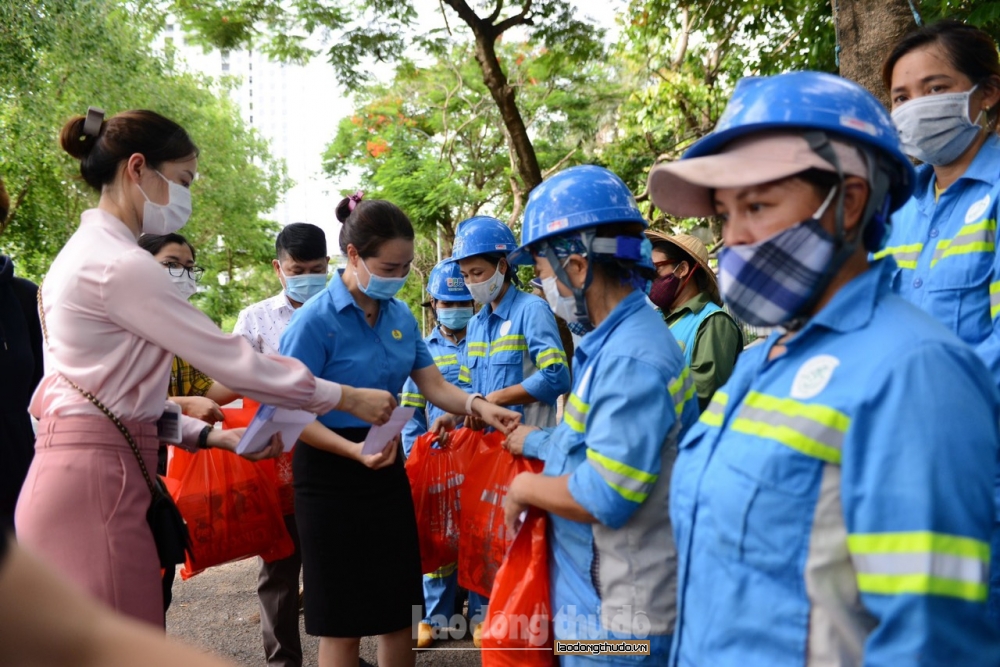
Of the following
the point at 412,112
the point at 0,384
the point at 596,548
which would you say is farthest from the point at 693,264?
the point at 412,112

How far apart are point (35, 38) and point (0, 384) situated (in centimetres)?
1466

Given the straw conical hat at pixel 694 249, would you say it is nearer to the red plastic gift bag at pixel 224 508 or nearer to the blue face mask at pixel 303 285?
the blue face mask at pixel 303 285

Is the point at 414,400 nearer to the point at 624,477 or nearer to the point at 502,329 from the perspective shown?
the point at 502,329

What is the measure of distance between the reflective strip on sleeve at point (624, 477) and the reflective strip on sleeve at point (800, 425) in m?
0.59

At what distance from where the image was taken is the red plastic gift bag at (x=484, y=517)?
128 inches

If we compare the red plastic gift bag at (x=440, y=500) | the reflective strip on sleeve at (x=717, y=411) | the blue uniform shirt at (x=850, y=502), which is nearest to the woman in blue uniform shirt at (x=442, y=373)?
the red plastic gift bag at (x=440, y=500)

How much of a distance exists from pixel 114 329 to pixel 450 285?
380cm

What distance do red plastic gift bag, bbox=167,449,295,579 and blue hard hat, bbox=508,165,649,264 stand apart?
2.22m

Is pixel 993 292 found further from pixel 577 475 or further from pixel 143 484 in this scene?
pixel 143 484

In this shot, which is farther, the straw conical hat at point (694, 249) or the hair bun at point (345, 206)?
the straw conical hat at point (694, 249)

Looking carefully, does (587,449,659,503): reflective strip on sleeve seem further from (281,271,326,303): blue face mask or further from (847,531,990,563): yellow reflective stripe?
(281,271,326,303): blue face mask

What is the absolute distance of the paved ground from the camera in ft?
15.3

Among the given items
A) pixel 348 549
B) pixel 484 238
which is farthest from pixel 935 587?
pixel 484 238

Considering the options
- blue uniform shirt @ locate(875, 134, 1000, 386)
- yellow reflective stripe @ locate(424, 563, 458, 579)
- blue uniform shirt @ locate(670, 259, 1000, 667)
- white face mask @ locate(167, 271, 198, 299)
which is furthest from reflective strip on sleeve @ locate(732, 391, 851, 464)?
white face mask @ locate(167, 271, 198, 299)
